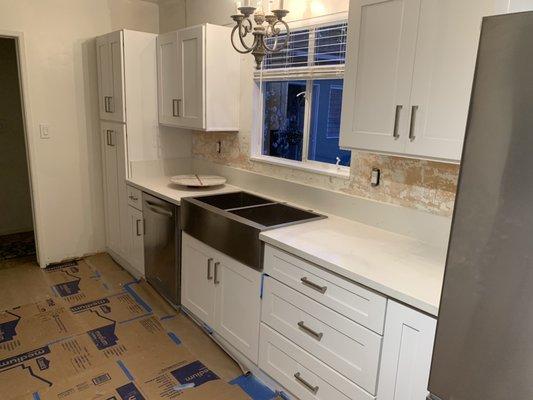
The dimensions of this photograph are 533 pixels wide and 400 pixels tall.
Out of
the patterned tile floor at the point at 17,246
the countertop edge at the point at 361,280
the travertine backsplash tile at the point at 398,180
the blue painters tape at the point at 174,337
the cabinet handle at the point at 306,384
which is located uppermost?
the travertine backsplash tile at the point at 398,180

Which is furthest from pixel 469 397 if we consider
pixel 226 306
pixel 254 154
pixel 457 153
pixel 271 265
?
pixel 254 154

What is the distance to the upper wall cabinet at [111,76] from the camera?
3148mm

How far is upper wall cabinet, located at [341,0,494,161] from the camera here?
1.48 m

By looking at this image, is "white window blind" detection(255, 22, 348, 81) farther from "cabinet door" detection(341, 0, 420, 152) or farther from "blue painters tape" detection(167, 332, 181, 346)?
"blue painters tape" detection(167, 332, 181, 346)

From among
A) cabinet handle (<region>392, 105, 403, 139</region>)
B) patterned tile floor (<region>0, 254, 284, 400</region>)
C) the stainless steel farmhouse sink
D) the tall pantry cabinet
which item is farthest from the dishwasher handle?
cabinet handle (<region>392, 105, 403, 139</region>)

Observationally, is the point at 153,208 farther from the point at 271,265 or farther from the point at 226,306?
the point at 271,265

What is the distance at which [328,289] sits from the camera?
171 centimetres

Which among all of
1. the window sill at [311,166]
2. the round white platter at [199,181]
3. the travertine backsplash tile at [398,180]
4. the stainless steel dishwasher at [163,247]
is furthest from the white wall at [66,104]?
the travertine backsplash tile at [398,180]

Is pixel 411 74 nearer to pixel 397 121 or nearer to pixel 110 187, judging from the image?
pixel 397 121

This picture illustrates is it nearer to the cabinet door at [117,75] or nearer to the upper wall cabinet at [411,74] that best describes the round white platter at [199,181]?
the cabinet door at [117,75]

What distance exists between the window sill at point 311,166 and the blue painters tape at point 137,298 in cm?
137

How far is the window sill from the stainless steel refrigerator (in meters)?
1.42

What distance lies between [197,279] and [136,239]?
0.97 meters

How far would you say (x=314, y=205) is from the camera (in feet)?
8.41
